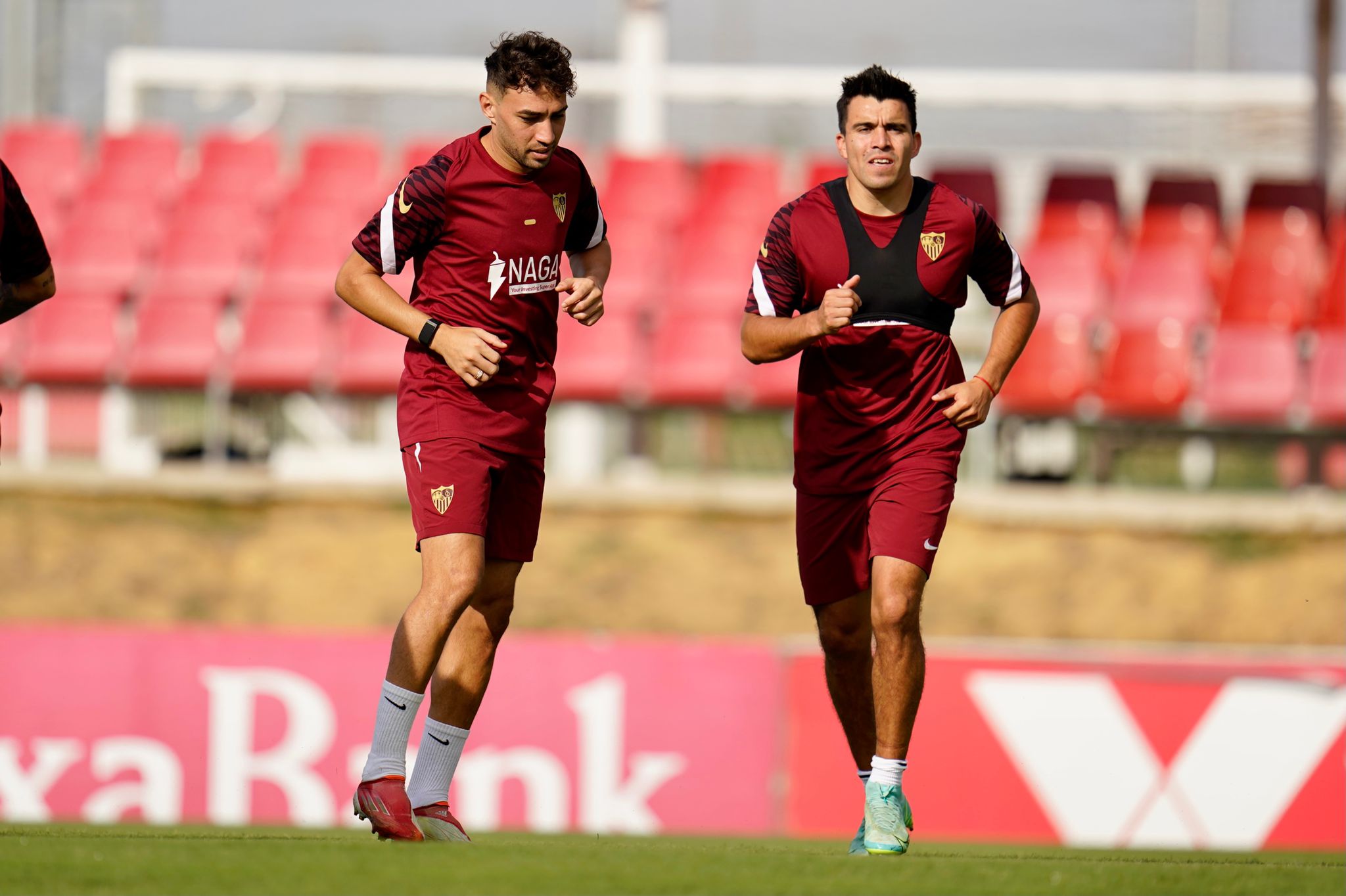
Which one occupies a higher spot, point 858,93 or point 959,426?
point 858,93

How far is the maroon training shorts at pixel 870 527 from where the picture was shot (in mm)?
5133

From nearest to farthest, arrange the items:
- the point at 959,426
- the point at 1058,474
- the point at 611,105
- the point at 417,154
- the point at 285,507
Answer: the point at 959,426 → the point at 285,507 → the point at 1058,474 → the point at 417,154 → the point at 611,105

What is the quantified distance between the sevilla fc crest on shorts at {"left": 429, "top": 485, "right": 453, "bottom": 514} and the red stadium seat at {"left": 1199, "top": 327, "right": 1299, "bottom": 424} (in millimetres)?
8749

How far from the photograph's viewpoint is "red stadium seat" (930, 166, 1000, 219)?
13.4 m

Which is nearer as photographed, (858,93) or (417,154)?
(858,93)

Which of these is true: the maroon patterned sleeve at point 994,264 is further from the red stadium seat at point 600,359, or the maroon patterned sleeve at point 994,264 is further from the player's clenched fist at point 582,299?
the red stadium seat at point 600,359

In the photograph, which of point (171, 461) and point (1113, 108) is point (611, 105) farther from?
point (171, 461)

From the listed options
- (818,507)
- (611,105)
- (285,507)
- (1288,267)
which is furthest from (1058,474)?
(611,105)

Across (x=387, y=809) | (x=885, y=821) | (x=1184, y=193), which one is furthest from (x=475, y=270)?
(x=1184, y=193)

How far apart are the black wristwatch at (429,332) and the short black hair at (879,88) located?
4.85 feet

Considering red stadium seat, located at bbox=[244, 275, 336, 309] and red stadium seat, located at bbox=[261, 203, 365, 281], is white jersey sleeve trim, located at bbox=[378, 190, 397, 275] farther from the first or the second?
red stadium seat, located at bbox=[261, 203, 365, 281]

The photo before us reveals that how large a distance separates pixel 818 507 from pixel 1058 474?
8.13 m

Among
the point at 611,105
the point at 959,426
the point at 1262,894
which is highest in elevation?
the point at 611,105

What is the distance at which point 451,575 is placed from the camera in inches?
192
